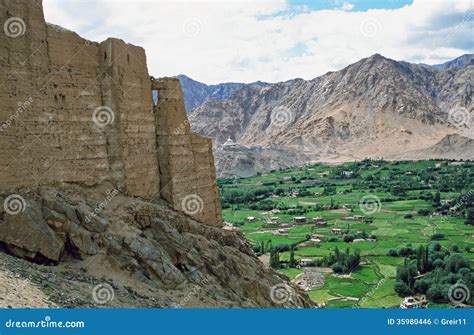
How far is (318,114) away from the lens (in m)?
182

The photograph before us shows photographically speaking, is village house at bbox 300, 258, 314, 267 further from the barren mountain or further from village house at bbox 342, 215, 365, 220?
the barren mountain

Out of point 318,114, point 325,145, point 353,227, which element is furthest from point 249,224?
point 318,114

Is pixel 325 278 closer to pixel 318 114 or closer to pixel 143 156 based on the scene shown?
pixel 143 156

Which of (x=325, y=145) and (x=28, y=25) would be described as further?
(x=325, y=145)

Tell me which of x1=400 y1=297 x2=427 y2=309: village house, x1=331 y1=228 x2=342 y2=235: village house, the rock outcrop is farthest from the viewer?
x1=331 y1=228 x2=342 y2=235: village house

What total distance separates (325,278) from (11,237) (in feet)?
130

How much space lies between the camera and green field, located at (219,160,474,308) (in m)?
53.9

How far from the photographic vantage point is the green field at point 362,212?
177 feet

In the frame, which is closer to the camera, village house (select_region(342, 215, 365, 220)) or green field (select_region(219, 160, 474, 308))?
green field (select_region(219, 160, 474, 308))

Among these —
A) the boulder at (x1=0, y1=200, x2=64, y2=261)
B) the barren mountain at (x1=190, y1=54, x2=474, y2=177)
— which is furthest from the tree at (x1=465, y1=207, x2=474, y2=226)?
the boulder at (x1=0, y1=200, x2=64, y2=261)

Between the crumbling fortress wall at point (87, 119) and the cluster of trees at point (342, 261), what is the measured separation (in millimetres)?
31893

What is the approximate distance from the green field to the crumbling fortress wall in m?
24.6

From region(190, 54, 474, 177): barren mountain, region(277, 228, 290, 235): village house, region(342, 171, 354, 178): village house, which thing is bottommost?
region(277, 228, 290, 235): village house

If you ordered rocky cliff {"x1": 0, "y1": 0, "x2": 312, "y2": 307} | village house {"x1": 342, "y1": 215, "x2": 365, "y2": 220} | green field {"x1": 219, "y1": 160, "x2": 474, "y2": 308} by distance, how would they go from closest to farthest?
rocky cliff {"x1": 0, "y1": 0, "x2": 312, "y2": 307}
green field {"x1": 219, "y1": 160, "x2": 474, "y2": 308}
village house {"x1": 342, "y1": 215, "x2": 365, "y2": 220}
